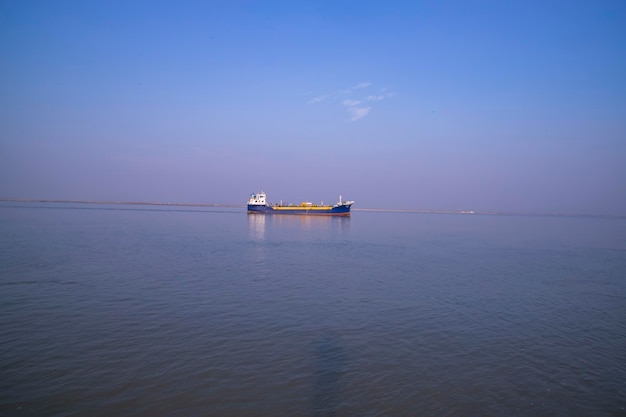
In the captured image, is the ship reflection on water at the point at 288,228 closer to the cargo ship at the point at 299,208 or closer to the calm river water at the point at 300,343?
the cargo ship at the point at 299,208

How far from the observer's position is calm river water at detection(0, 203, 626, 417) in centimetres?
701

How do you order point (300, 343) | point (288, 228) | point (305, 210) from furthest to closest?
1. point (305, 210)
2. point (288, 228)
3. point (300, 343)

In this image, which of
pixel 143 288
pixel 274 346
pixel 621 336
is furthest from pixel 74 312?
pixel 621 336

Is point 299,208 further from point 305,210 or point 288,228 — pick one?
point 288,228

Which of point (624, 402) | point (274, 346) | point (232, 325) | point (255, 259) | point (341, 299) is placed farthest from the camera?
point (255, 259)

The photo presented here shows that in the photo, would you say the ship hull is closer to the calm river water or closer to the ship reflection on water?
the ship reflection on water

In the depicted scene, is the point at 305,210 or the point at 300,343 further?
the point at 305,210

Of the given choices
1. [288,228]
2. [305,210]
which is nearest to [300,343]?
[288,228]

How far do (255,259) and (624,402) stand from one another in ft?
Answer: 65.0

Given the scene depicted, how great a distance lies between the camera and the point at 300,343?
983 centimetres

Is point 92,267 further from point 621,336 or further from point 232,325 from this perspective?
point 621,336

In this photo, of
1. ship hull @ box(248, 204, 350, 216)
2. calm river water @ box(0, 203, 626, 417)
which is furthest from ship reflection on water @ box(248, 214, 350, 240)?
calm river water @ box(0, 203, 626, 417)

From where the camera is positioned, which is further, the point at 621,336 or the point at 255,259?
the point at 255,259

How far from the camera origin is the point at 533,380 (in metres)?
8.26
